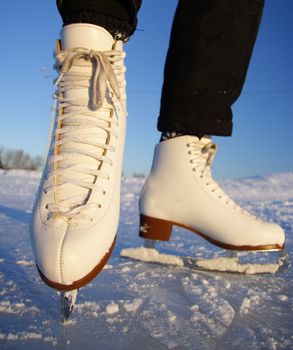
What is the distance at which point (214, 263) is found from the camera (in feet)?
3.37

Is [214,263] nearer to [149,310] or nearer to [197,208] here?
[197,208]

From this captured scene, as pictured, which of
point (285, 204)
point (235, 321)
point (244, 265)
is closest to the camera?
point (235, 321)

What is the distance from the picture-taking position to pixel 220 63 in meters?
1.04

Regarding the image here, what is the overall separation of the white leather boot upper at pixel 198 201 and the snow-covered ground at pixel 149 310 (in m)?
0.13

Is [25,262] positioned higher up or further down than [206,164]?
further down

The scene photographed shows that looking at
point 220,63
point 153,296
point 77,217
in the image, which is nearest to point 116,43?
point 220,63

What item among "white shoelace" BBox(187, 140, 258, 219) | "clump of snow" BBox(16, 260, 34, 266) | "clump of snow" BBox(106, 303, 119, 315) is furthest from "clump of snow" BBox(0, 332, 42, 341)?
"white shoelace" BBox(187, 140, 258, 219)

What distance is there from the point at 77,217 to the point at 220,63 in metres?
0.67

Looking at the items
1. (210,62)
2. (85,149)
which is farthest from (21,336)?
(210,62)

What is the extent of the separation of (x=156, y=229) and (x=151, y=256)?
0.30 ft

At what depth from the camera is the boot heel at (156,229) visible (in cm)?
109

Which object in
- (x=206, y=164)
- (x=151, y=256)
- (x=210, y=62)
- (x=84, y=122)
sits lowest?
(x=151, y=256)

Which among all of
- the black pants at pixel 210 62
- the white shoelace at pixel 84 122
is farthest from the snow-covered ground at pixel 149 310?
the black pants at pixel 210 62

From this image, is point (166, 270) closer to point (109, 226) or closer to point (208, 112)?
point (109, 226)
